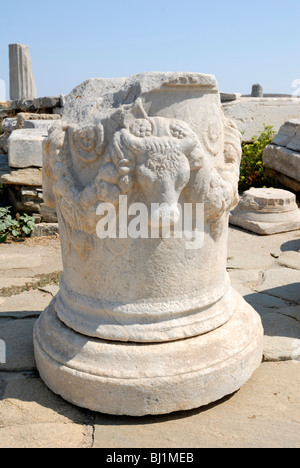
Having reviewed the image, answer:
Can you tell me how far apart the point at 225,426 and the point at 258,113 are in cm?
660

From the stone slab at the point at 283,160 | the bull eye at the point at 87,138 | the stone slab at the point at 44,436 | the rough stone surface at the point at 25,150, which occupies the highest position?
the bull eye at the point at 87,138

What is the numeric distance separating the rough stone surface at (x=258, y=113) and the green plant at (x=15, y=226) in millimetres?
4193

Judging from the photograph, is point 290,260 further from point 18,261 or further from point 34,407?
point 34,407

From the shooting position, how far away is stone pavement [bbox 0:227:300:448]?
183 centimetres

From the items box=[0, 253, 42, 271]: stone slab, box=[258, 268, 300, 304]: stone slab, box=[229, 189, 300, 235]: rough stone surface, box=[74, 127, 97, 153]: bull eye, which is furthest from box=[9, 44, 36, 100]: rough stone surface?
box=[74, 127, 97, 153]: bull eye

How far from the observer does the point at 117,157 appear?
1.84 m

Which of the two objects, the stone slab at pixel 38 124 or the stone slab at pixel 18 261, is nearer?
the stone slab at pixel 18 261

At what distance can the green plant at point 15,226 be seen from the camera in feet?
15.1

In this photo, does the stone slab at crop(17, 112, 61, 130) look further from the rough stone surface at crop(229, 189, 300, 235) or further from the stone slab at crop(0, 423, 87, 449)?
the stone slab at crop(0, 423, 87, 449)

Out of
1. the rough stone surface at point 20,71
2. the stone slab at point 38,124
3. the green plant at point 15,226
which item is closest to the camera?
the green plant at point 15,226

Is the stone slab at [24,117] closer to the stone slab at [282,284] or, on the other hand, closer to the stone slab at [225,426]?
the stone slab at [282,284]

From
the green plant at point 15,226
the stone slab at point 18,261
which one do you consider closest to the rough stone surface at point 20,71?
the green plant at point 15,226

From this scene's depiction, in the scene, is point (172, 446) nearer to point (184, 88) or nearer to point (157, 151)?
point (157, 151)

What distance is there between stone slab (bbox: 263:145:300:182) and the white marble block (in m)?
4.32
